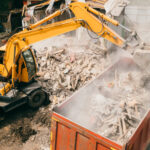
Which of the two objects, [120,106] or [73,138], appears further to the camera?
[120,106]

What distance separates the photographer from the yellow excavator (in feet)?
27.0

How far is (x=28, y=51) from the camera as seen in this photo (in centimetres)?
926

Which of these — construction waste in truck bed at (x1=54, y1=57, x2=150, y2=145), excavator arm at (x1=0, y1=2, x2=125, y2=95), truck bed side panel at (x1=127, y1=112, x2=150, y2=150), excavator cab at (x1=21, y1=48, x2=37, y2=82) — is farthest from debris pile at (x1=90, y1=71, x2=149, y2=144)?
excavator cab at (x1=21, y1=48, x2=37, y2=82)

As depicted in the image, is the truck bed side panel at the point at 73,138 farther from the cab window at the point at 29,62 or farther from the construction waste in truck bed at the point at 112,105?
the cab window at the point at 29,62

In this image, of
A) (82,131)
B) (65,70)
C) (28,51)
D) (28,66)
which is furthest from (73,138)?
(65,70)

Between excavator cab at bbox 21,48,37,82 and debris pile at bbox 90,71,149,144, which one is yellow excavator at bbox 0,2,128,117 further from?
debris pile at bbox 90,71,149,144

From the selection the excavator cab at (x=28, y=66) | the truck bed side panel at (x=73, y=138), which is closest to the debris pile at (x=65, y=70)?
the excavator cab at (x=28, y=66)

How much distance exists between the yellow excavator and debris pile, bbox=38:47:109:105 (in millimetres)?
1169

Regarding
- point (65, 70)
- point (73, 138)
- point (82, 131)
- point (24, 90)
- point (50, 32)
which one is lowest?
point (24, 90)

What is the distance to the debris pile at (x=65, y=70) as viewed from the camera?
35.0ft

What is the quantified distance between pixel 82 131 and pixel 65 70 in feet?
21.2

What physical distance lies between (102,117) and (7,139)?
4.09 m

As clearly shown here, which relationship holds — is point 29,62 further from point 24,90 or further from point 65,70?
point 65,70

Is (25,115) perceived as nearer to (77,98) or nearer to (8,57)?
(8,57)
